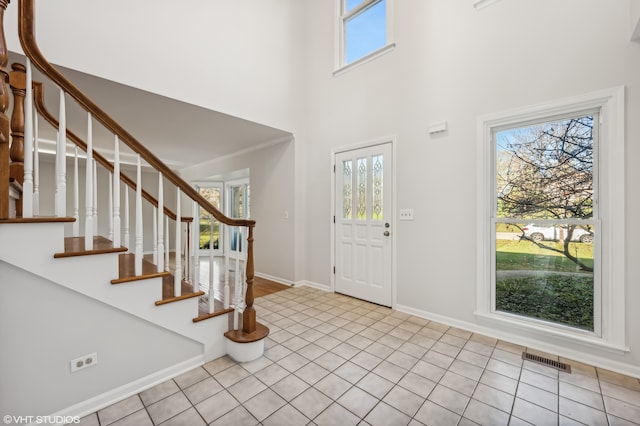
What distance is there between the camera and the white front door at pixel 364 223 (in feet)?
11.0

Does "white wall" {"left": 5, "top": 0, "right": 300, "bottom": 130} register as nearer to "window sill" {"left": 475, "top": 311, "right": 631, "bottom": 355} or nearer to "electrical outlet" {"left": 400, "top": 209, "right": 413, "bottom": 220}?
"electrical outlet" {"left": 400, "top": 209, "right": 413, "bottom": 220}

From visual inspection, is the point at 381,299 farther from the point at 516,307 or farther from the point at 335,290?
the point at 516,307

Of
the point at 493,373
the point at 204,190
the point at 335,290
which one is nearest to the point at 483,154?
the point at 493,373

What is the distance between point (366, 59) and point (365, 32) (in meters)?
0.50

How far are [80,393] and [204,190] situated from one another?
5920mm

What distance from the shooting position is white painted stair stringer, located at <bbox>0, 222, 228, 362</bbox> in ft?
4.63

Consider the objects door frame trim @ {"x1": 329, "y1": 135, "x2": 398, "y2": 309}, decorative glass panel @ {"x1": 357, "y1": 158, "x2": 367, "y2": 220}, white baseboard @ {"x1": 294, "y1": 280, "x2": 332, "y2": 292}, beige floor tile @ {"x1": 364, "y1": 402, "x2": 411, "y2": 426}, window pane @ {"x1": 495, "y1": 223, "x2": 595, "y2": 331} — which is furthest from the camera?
white baseboard @ {"x1": 294, "y1": 280, "x2": 332, "y2": 292}

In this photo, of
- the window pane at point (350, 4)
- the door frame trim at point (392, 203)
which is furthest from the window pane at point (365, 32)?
the door frame trim at point (392, 203)

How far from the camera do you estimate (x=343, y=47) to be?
390cm

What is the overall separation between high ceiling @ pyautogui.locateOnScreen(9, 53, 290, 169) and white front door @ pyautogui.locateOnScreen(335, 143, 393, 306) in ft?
4.19

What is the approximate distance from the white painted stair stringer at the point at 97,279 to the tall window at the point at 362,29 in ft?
11.5

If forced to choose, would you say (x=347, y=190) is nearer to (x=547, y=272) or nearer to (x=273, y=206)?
(x=273, y=206)

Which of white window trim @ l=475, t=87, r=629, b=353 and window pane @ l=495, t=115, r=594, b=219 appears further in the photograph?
window pane @ l=495, t=115, r=594, b=219

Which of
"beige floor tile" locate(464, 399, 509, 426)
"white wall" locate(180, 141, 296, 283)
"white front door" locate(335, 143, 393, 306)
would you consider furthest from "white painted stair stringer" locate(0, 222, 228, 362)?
"white wall" locate(180, 141, 296, 283)
